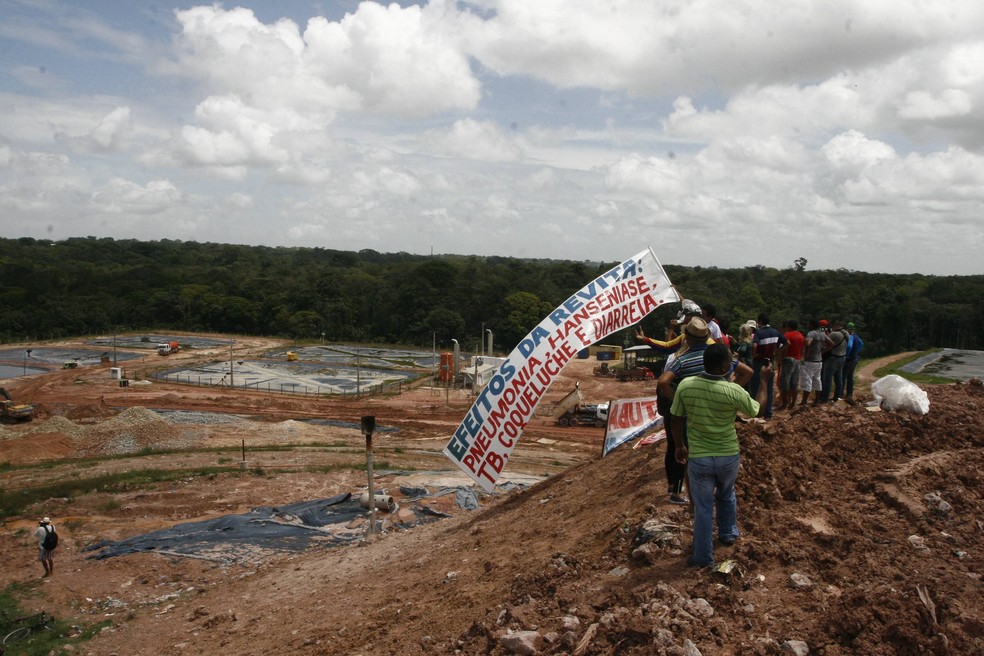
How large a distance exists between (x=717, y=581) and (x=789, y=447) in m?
2.72

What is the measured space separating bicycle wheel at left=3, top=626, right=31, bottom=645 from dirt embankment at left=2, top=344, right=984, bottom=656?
0.89 m

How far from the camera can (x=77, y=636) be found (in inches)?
377

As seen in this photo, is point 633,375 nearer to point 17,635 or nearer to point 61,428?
point 61,428

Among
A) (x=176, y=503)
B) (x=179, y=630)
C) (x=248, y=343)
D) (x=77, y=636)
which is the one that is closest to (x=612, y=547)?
(x=179, y=630)

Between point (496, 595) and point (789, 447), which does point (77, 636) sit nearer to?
point (496, 595)

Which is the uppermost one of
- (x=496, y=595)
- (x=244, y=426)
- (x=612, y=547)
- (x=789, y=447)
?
(x=789, y=447)

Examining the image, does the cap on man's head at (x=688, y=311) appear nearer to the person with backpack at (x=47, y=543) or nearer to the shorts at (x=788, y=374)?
the shorts at (x=788, y=374)

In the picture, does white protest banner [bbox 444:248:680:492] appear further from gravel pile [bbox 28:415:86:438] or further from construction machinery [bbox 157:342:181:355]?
construction machinery [bbox 157:342:181:355]

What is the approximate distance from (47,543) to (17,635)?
9.39ft

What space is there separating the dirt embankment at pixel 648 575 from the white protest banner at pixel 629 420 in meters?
1.31

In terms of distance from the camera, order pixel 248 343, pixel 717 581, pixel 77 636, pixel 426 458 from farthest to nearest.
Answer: pixel 248 343
pixel 426 458
pixel 77 636
pixel 717 581

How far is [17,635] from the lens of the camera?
9648mm

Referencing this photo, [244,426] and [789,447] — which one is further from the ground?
Result: [789,447]

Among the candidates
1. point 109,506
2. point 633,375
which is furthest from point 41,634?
point 633,375
